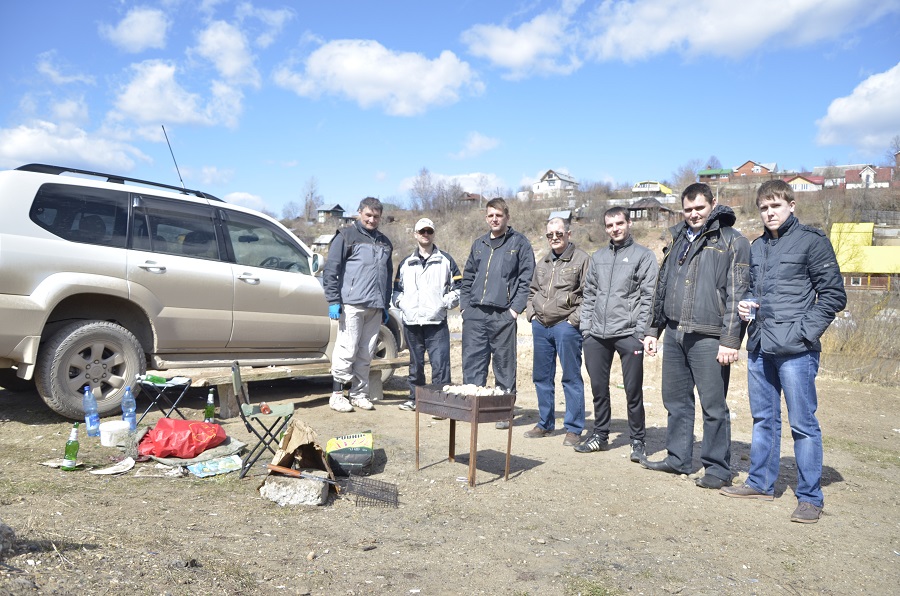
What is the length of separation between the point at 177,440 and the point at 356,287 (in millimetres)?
2377

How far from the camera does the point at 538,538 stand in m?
3.83

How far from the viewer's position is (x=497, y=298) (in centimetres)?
629

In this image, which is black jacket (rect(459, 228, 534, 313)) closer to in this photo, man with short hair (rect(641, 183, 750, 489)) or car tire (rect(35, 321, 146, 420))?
man with short hair (rect(641, 183, 750, 489))

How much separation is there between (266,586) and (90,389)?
133 inches

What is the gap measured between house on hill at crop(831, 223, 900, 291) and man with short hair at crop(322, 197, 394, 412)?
1136 inches

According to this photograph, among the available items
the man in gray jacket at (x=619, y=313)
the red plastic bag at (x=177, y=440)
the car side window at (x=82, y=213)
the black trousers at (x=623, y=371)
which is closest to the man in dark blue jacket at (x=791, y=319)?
the man in gray jacket at (x=619, y=313)

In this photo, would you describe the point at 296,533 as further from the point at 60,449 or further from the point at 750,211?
the point at 750,211

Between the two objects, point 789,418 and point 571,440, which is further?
point 571,440

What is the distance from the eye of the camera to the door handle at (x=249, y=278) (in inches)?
260

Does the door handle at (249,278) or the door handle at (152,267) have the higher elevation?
the door handle at (152,267)

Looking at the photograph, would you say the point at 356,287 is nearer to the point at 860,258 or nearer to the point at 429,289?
the point at 429,289

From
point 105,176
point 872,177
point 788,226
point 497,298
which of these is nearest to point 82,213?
point 105,176

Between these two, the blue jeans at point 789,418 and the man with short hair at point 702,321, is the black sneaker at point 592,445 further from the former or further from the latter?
the blue jeans at point 789,418

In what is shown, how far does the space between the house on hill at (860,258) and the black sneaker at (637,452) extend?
2882 cm
